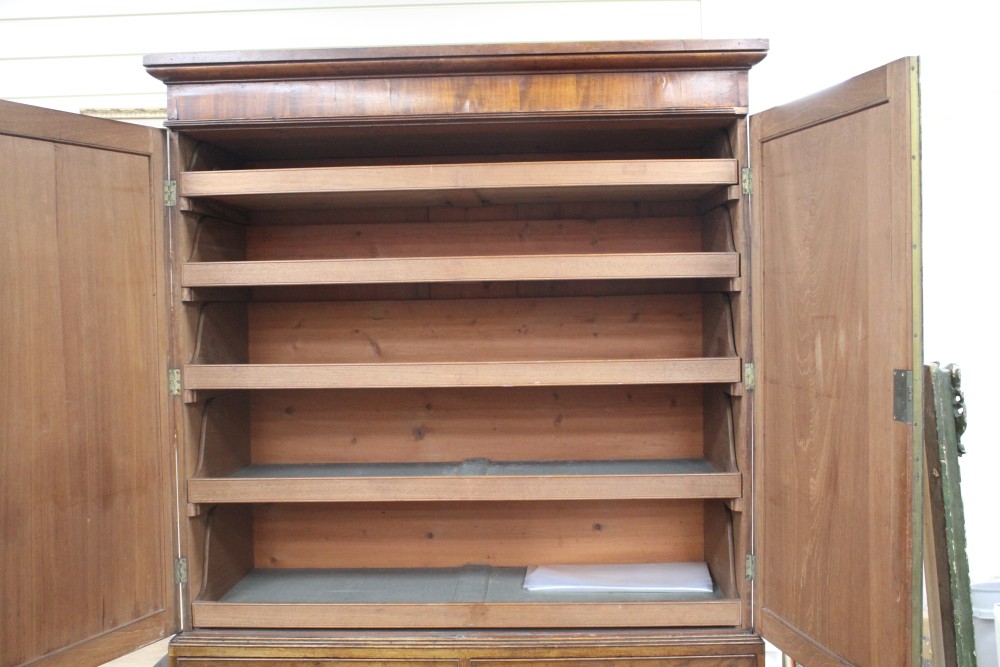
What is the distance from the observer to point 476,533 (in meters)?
2.19

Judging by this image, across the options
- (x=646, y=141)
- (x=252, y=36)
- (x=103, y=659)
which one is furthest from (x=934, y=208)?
(x=103, y=659)

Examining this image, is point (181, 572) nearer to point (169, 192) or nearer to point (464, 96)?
point (169, 192)

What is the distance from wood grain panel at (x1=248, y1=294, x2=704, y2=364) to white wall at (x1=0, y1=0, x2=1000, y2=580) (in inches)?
36.4

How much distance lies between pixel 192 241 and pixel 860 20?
2699 millimetres

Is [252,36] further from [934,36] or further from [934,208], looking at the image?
[934,208]

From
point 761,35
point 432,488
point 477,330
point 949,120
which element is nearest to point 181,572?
point 432,488

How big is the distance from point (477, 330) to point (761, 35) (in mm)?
1565

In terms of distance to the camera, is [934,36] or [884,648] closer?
[884,648]

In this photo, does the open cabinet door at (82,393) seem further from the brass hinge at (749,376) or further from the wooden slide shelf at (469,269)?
the brass hinge at (749,376)

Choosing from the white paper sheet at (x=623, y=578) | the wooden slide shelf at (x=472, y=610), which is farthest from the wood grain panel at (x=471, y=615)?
the white paper sheet at (x=623, y=578)

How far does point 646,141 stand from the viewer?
2.01 metres

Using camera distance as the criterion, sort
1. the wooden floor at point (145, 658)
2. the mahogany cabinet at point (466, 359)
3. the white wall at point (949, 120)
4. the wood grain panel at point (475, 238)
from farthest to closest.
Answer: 1. the white wall at point (949, 120)
2. the wooden floor at point (145, 658)
3. the wood grain panel at point (475, 238)
4. the mahogany cabinet at point (466, 359)

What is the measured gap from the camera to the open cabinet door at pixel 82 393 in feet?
5.14

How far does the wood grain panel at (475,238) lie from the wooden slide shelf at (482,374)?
510 millimetres
